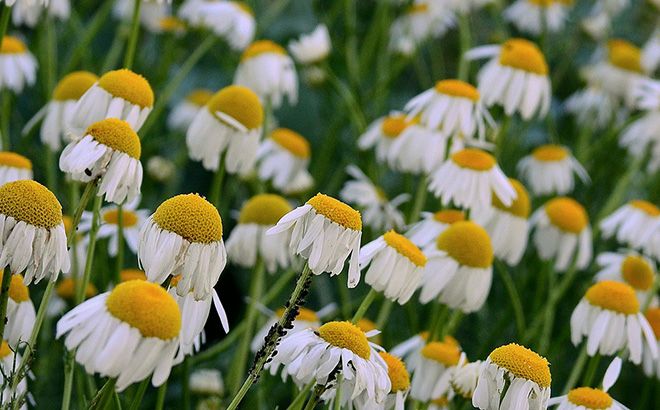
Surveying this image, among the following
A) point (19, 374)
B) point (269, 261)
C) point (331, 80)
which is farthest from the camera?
point (331, 80)

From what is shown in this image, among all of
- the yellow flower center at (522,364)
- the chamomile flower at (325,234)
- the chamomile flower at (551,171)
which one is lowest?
the chamomile flower at (551,171)

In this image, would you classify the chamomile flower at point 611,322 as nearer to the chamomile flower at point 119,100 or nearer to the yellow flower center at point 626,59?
the chamomile flower at point 119,100

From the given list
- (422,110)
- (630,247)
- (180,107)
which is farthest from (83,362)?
(180,107)

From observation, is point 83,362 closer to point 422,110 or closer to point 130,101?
point 130,101

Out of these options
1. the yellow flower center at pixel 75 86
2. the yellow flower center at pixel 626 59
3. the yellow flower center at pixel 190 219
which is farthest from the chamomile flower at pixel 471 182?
the yellow flower center at pixel 626 59

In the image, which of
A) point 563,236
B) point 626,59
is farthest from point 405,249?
point 626,59

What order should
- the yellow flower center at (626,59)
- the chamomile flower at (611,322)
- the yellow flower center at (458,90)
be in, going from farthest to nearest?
1. the yellow flower center at (626,59)
2. the yellow flower center at (458,90)
3. the chamomile flower at (611,322)

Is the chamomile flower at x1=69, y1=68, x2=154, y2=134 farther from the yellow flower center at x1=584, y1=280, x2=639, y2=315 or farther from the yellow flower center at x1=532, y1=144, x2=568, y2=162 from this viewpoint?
the yellow flower center at x1=532, y1=144, x2=568, y2=162
